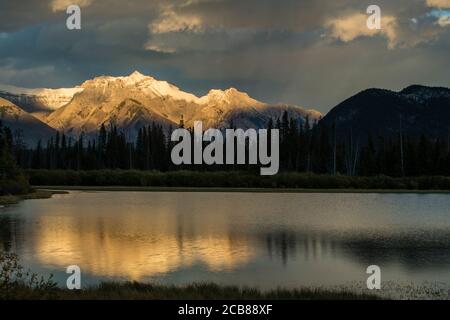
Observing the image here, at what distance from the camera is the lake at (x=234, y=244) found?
79.5 ft

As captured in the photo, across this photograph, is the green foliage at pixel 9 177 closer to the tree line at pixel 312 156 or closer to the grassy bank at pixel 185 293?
the grassy bank at pixel 185 293

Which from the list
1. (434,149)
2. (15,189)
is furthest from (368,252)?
(434,149)

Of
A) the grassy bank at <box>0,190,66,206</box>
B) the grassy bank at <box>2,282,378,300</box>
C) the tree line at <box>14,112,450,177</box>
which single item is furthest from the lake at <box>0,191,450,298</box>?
the tree line at <box>14,112,450,177</box>

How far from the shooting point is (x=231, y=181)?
345ft

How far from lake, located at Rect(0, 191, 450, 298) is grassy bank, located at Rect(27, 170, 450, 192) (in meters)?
42.7

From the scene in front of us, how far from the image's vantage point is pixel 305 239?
35250 millimetres

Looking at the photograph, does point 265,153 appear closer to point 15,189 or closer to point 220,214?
point 15,189

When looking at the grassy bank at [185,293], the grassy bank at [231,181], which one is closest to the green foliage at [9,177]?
the grassy bank at [231,181]

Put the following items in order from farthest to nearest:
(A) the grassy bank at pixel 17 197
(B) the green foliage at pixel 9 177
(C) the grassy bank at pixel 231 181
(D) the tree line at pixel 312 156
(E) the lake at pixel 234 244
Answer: (D) the tree line at pixel 312 156 → (C) the grassy bank at pixel 231 181 → (B) the green foliage at pixel 9 177 → (A) the grassy bank at pixel 17 197 → (E) the lake at pixel 234 244

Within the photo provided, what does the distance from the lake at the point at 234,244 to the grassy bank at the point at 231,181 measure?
4274cm

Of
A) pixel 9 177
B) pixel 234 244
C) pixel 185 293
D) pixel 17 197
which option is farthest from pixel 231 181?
Answer: pixel 185 293

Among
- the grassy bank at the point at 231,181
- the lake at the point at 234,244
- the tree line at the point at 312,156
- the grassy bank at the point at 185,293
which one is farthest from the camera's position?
the tree line at the point at 312,156

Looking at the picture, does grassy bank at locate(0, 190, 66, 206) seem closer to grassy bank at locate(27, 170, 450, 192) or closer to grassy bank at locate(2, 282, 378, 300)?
grassy bank at locate(27, 170, 450, 192)
